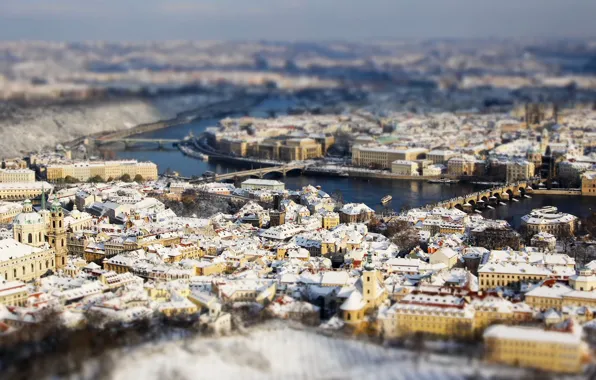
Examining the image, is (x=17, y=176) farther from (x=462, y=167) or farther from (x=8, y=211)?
(x=462, y=167)

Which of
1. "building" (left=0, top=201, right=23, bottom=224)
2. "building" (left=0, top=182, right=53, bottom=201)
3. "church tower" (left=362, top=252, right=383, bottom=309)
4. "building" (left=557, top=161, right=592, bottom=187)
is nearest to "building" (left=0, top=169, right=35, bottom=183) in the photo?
"building" (left=0, top=182, right=53, bottom=201)

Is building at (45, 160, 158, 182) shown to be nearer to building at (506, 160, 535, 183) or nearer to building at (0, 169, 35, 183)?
building at (0, 169, 35, 183)

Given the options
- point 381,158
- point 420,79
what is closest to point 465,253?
point 381,158

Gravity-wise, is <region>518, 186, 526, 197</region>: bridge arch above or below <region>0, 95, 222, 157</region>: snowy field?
below

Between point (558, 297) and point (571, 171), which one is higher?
point (558, 297)

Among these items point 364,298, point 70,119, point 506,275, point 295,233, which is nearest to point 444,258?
point 506,275
